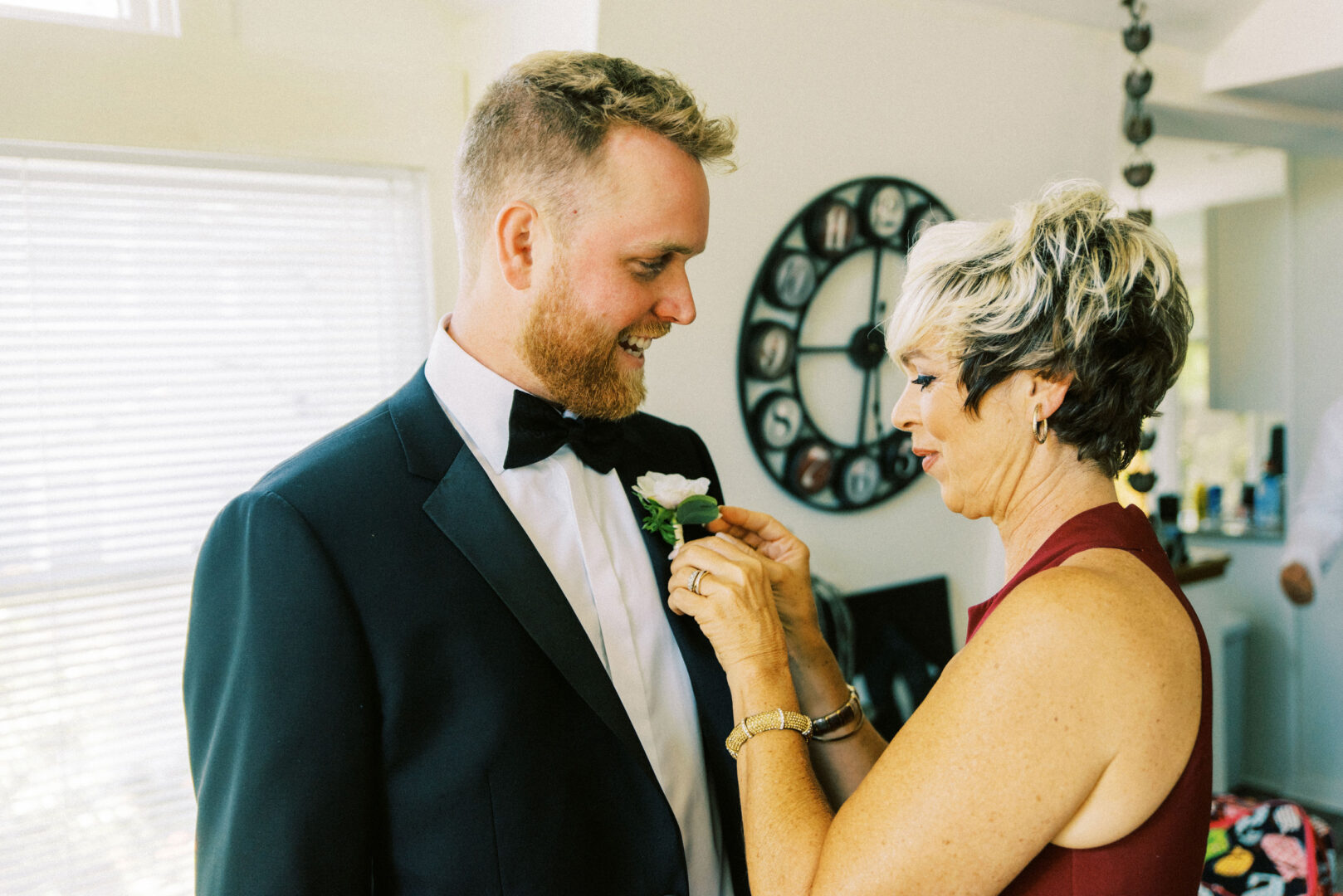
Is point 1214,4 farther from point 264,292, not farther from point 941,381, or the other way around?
point 264,292

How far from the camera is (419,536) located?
3.67 ft

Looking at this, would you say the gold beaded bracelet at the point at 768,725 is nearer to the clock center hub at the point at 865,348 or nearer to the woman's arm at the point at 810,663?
the woman's arm at the point at 810,663

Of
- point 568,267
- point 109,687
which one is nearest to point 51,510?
point 109,687

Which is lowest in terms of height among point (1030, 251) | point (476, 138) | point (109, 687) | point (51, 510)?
point (109, 687)

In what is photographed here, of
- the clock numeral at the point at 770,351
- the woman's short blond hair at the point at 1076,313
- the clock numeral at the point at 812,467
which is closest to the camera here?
the woman's short blond hair at the point at 1076,313

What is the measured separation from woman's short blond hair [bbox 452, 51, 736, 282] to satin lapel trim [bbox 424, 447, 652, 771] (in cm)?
36

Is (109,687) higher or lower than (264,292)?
lower

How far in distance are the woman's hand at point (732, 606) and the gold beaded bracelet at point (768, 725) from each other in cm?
6

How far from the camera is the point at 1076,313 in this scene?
1117 mm

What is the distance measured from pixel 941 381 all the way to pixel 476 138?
2.37 ft

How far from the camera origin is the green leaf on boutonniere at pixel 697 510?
1.31 metres

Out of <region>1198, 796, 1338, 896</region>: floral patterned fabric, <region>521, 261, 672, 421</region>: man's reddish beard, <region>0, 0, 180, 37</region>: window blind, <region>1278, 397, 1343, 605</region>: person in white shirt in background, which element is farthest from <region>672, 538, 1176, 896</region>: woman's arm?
<region>1278, 397, 1343, 605</region>: person in white shirt in background

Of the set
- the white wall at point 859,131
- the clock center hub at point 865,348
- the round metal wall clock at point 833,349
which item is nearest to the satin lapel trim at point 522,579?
the white wall at point 859,131

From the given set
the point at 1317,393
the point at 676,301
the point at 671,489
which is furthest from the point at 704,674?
the point at 1317,393
